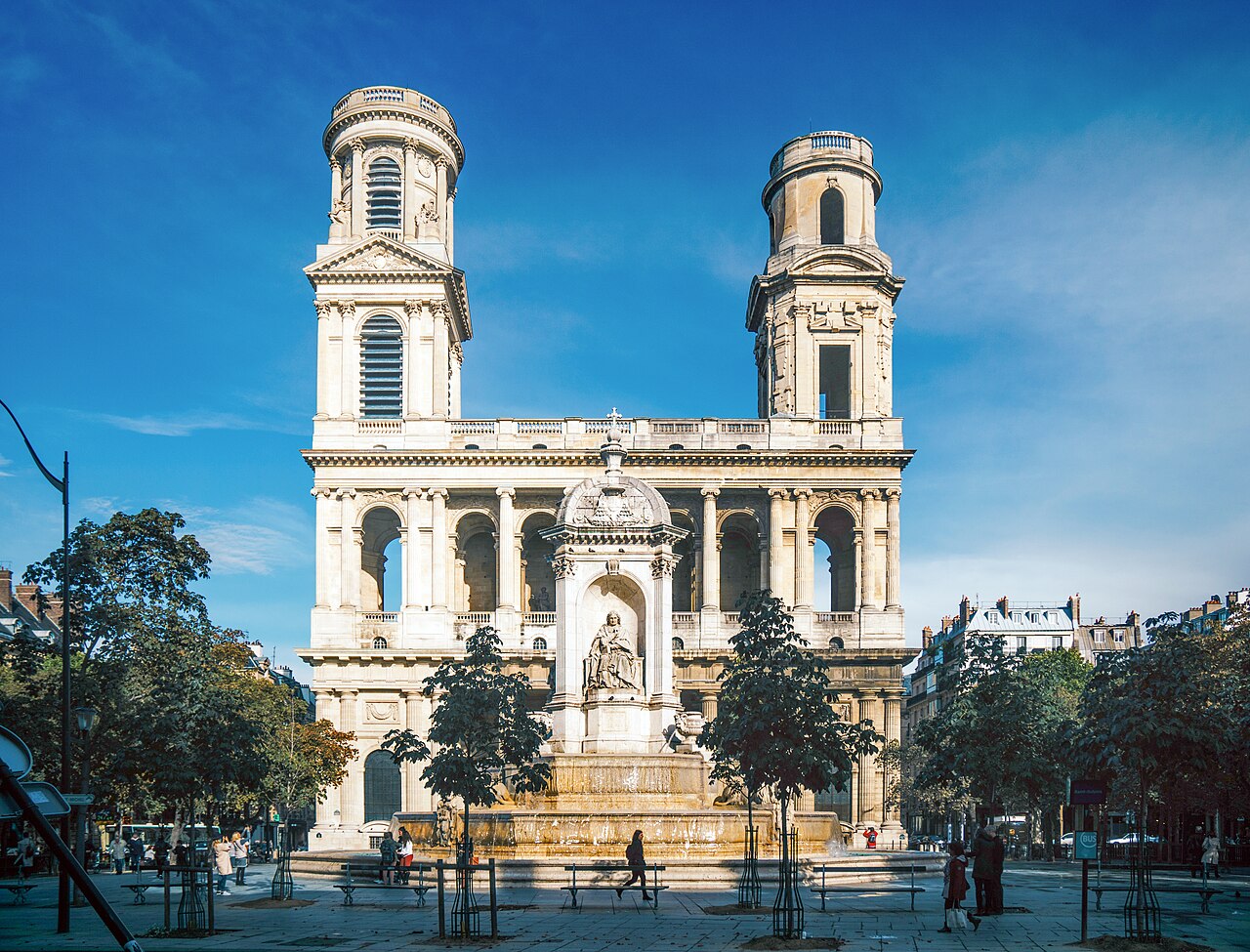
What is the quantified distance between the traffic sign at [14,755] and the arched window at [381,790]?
5884 centimetres

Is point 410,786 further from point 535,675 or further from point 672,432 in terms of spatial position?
point 672,432

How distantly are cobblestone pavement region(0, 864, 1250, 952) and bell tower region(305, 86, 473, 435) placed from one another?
4030 cm

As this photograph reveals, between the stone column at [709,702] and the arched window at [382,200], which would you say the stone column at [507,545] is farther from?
the arched window at [382,200]

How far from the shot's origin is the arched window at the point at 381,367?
69.8 m

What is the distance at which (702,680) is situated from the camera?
6625cm

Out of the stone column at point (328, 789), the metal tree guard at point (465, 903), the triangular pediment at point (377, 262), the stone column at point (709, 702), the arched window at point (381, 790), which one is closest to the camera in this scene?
the metal tree guard at point (465, 903)

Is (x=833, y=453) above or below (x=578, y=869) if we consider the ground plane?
above

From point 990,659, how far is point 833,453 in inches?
1448

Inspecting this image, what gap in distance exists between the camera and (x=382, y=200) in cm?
7206

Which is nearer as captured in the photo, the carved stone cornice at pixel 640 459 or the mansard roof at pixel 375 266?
the carved stone cornice at pixel 640 459

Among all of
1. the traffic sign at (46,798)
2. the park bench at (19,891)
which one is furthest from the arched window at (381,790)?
the traffic sign at (46,798)

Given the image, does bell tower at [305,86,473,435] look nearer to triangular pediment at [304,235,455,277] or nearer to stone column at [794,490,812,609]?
triangular pediment at [304,235,455,277]

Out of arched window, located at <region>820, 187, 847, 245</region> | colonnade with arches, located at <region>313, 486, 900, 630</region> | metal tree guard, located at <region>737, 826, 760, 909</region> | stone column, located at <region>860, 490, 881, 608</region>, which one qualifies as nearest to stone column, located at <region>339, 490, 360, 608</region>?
colonnade with arches, located at <region>313, 486, 900, 630</region>

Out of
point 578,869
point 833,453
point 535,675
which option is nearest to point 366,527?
point 535,675
